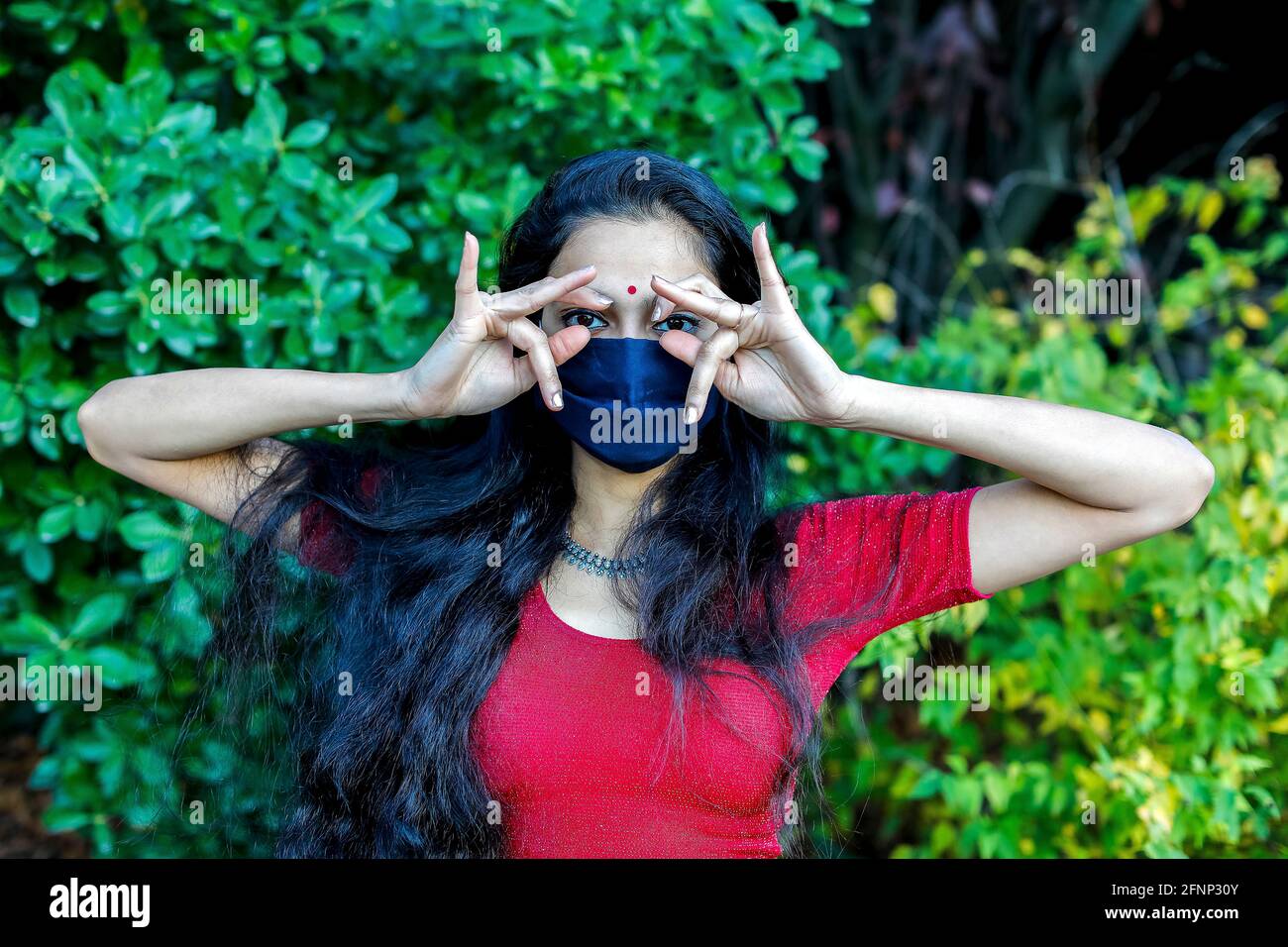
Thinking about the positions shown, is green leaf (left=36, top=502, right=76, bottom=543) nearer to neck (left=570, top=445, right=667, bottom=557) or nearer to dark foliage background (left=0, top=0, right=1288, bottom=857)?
dark foliage background (left=0, top=0, right=1288, bottom=857)

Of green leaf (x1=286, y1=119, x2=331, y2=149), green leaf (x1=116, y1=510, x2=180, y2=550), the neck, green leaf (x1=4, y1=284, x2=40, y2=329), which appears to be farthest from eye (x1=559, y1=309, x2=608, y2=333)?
green leaf (x1=4, y1=284, x2=40, y2=329)

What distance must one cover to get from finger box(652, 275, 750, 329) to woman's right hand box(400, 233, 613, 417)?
11 cm

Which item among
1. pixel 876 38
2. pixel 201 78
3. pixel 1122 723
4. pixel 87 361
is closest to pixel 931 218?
pixel 876 38

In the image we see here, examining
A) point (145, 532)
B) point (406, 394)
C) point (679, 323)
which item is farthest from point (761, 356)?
point (145, 532)

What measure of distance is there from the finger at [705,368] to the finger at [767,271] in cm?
8

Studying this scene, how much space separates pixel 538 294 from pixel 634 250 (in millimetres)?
200

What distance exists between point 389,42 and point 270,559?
108cm

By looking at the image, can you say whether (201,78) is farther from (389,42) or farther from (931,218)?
(931,218)

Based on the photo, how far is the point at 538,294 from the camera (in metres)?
1.73

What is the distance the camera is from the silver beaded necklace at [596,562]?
1933mm

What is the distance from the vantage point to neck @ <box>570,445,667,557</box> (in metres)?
1.96

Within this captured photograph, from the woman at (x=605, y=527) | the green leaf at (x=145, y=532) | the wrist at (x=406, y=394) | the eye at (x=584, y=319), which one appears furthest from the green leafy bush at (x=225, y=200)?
the eye at (x=584, y=319)

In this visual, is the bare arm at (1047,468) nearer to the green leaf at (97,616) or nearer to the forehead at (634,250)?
the forehead at (634,250)

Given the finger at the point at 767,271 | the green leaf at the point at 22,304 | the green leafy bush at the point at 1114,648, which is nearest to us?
the finger at the point at 767,271
